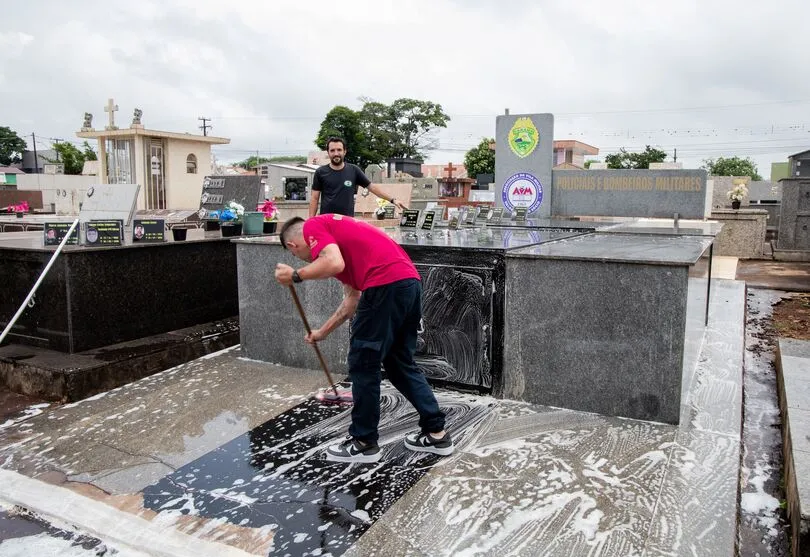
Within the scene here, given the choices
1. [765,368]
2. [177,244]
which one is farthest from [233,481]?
[765,368]

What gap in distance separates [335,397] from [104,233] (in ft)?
9.23

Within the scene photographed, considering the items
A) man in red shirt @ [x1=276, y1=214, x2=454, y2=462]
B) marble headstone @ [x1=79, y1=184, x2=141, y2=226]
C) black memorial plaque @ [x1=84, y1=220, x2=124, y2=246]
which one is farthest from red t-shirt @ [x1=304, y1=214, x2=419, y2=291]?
marble headstone @ [x1=79, y1=184, x2=141, y2=226]

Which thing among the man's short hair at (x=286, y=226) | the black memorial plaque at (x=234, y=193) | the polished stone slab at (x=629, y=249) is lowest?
the polished stone slab at (x=629, y=249)

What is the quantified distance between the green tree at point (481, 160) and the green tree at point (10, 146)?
5139 cm

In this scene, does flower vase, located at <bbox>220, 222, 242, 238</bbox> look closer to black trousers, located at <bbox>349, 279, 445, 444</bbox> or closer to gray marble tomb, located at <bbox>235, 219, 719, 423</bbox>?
gray marble tomb, located at <bbox>235, 219, 719, 423</bbox>

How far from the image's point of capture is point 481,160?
188 ft

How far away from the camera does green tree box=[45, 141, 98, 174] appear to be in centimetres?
5956

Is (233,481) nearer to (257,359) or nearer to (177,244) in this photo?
(257,359)

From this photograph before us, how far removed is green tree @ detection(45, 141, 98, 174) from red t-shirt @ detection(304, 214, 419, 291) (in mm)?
63355

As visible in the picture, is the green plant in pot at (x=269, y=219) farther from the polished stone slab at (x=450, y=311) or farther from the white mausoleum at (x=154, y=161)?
the white mausoleum at (x=154, y=161)

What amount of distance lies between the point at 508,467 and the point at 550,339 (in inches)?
46.4

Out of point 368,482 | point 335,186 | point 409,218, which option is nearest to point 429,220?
point 409,218

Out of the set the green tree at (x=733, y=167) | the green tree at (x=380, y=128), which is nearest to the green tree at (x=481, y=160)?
the green tree at (x=380, y=128)

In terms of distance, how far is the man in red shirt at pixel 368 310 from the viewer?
10.5 ft
